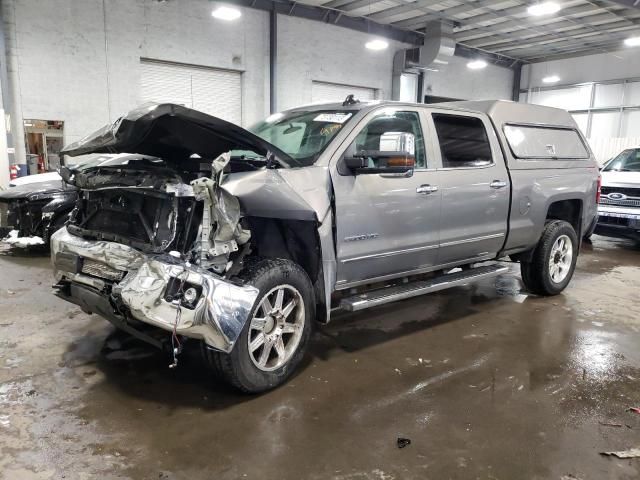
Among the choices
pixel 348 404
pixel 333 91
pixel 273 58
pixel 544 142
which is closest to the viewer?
pixel 348 404

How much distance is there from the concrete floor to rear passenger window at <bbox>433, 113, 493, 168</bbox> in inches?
57.7

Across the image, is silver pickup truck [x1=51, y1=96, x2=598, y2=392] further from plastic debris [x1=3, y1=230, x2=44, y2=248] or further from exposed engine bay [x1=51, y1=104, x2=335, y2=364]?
plastic debris [x1=3, y1=230, x2=44, y2=248]

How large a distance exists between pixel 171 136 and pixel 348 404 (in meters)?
1.95

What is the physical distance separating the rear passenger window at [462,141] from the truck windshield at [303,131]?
897 millimetres

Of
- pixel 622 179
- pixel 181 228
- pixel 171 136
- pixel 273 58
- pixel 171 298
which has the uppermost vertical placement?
pixel 273 58

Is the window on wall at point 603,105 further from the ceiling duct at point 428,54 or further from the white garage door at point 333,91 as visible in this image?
the white garage door at point 333,91

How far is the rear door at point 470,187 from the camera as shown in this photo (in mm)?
4090

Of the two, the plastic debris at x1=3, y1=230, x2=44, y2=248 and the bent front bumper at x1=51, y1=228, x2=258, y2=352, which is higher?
the bent front bumper at x1=51, y1=228, x2=258, y2=352

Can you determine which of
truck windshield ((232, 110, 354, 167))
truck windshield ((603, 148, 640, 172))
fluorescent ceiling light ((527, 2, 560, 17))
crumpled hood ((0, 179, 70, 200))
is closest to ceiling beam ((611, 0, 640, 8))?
fluorescent ceiling light ((527, 2, 560, 17))

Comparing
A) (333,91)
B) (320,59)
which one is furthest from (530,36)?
(320,59)

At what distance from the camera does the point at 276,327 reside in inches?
123

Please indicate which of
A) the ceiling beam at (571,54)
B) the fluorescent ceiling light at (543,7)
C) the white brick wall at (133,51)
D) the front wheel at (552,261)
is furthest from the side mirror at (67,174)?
the ceiling beam at (571,54)

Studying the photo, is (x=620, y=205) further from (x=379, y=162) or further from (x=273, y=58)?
(x=273, y=58)

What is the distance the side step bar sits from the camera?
11.4ft
